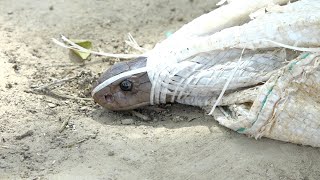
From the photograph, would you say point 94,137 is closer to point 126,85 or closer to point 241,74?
point 126,85

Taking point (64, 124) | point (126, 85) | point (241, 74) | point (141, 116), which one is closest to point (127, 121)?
point (141, 116)

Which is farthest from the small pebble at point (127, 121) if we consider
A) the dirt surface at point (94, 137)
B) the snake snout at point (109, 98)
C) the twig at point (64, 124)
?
the twig at point (64, 124)

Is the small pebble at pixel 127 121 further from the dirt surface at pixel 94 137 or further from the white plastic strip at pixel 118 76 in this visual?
the white plastic strip at pixel 118 76

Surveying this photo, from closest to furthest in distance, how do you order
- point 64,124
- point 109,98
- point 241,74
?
1. point 241,74
2. point 64,124
3. point 109,98

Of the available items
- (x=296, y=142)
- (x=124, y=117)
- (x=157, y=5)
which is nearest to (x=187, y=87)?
(x=124, y=117)

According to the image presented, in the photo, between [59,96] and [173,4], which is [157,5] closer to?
[173,4]
